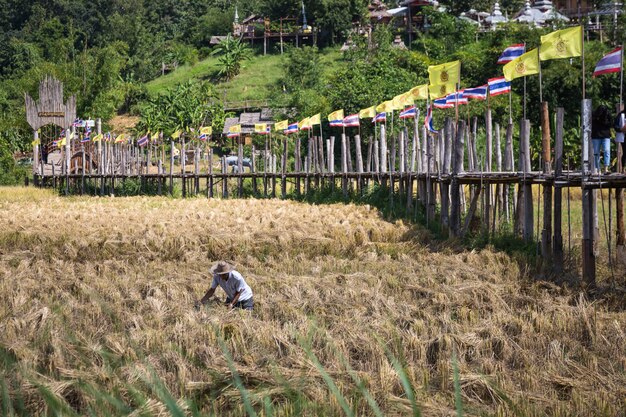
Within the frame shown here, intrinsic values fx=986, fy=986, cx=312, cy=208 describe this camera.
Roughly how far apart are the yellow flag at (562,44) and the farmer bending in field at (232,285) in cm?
684

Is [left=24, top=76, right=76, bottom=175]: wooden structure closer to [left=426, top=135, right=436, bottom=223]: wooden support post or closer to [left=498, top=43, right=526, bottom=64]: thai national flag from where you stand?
[left=426, top=135, right=436, bottom=223]: wooden support post

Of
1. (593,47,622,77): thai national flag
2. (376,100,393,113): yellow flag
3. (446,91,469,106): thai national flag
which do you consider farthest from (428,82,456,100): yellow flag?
(593,47,622,77): thai national flag

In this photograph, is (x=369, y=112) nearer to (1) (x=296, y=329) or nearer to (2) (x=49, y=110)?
(2) (x=49, y=110)

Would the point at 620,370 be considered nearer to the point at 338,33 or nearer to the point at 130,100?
the point at 130,100

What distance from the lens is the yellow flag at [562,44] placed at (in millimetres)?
15016

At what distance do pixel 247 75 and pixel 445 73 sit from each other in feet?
183

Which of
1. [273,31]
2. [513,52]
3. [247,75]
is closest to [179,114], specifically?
[247,75]

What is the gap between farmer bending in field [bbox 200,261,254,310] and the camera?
11133 millimetres

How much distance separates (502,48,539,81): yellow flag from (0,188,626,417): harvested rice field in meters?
3.40

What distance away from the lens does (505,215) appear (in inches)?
856

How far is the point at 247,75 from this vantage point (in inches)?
2992

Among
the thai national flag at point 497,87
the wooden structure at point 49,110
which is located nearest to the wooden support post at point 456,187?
the thai national flag at point 497,87

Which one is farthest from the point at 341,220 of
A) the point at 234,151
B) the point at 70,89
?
the point at 70,89

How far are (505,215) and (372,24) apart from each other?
57.8 m
